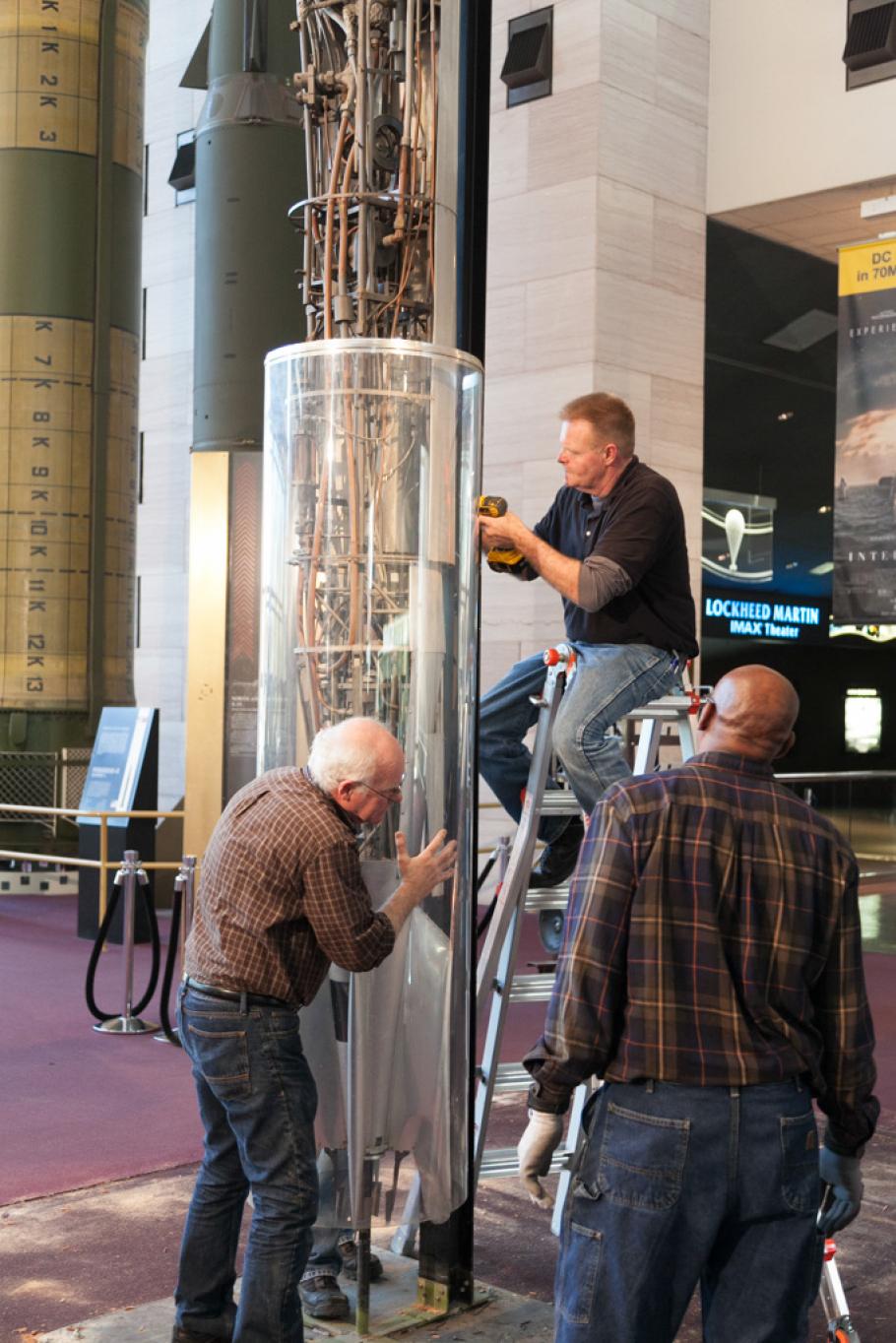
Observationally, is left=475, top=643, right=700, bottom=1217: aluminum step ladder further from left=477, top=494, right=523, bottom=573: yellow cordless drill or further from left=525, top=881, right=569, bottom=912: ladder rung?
left=477, top=494, right=523, bottom=573: yellow cordless drill

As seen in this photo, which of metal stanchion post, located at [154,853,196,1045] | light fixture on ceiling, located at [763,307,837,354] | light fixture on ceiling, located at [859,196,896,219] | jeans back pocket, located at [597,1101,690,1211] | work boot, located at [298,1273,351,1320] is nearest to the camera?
jeans back pocket, located at [597,1101,690,1211]

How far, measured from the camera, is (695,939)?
2996 millimetres

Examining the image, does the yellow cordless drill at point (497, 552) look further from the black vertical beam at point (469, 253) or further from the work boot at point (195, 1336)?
the work boot at point (195, 1336)

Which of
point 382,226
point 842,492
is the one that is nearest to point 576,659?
point 382,226

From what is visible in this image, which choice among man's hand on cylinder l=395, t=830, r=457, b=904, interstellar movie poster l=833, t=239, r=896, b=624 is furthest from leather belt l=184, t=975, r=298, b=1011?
interstellar movie poster l=833, t=239, r=896, b=624

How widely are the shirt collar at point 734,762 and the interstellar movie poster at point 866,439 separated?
364 inches

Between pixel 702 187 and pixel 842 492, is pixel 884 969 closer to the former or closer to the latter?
pixel 842 492

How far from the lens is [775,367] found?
14.5 metres

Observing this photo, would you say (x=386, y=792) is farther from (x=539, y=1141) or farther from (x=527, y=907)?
(x=527, y=907)

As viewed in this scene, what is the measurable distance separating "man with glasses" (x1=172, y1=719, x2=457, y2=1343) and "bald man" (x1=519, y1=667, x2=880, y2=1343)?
2.84 ft

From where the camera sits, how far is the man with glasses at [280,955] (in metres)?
3.76

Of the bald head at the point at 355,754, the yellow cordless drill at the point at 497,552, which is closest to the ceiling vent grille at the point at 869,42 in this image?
the yellow cordless drill at the point at 497,552

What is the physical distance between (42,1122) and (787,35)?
10215 millimetres

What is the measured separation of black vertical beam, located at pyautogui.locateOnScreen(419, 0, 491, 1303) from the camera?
4438 mm
